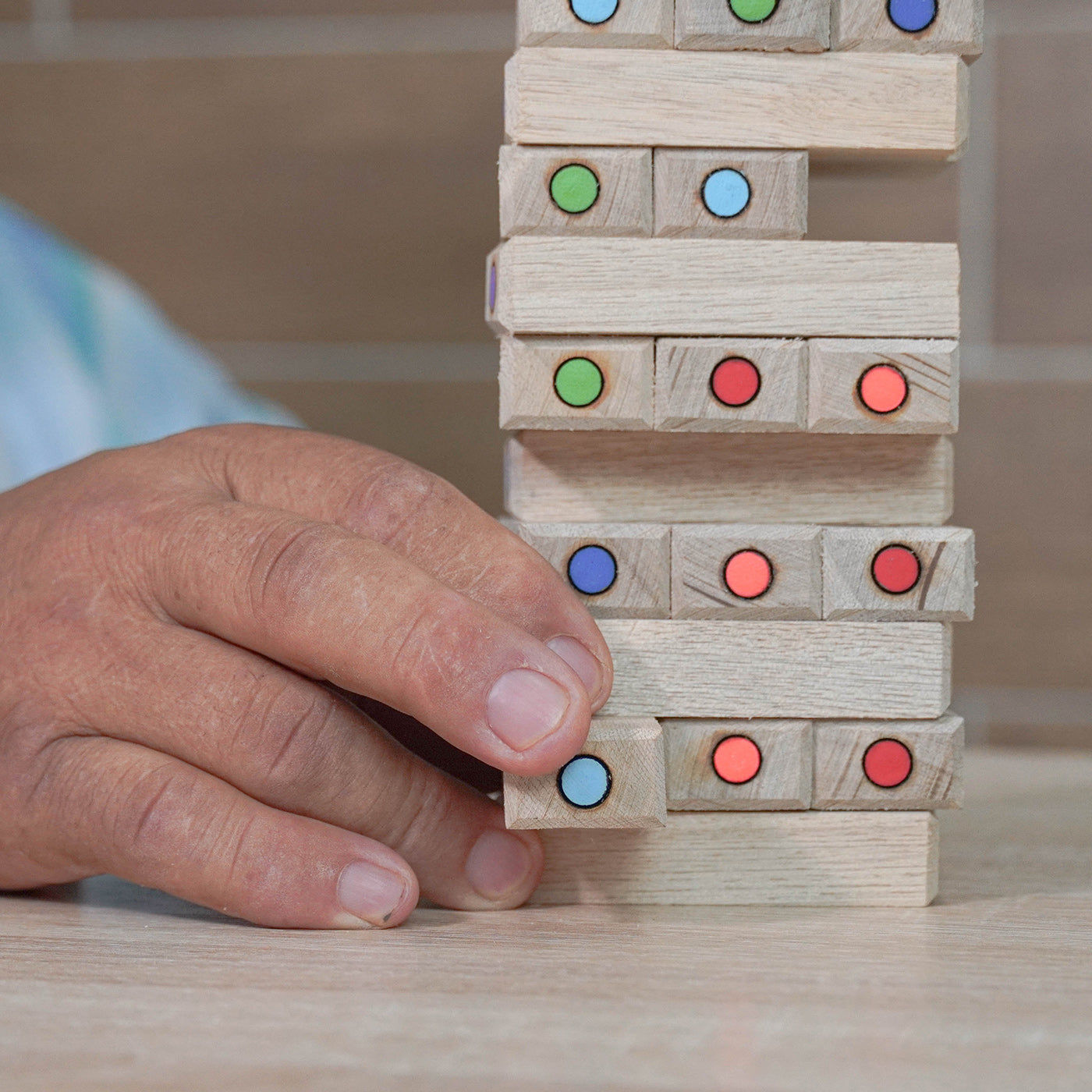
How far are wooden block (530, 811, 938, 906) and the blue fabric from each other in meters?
0.92

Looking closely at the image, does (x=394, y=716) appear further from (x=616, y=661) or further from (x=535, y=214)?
(x=535, y=214)

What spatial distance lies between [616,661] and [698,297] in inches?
5.4

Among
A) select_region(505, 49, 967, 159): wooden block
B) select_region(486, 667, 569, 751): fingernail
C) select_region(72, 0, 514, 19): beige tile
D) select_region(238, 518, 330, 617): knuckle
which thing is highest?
select_region(72, 0, 514, 19): beige tile

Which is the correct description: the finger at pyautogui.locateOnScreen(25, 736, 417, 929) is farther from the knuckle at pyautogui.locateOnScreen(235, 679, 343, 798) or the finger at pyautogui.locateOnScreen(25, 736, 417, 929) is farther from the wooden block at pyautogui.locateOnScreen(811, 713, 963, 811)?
the wooden block at pyautogui.locateOnScreen(811, 713, 963, 811)

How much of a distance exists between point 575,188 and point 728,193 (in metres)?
0.06

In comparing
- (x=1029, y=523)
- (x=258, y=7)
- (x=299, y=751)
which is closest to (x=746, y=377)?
(x=299, y=751)

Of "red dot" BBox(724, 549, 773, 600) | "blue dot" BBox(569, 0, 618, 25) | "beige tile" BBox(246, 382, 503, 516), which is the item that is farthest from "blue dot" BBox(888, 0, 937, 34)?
"beige tile" BBox(246, 382, 503, 516)

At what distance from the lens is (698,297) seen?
0.51 metres

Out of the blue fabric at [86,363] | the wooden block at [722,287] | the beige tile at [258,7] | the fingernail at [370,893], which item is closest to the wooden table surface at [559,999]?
the fingernail at [370,893]

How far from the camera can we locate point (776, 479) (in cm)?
53

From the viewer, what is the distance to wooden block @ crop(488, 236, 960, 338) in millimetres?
507

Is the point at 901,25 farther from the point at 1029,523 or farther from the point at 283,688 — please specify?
the point at 1029,523

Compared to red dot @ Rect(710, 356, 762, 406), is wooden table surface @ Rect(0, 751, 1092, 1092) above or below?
below

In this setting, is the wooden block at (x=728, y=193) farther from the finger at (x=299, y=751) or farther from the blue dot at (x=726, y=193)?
the finger at (x=299, y=751)
